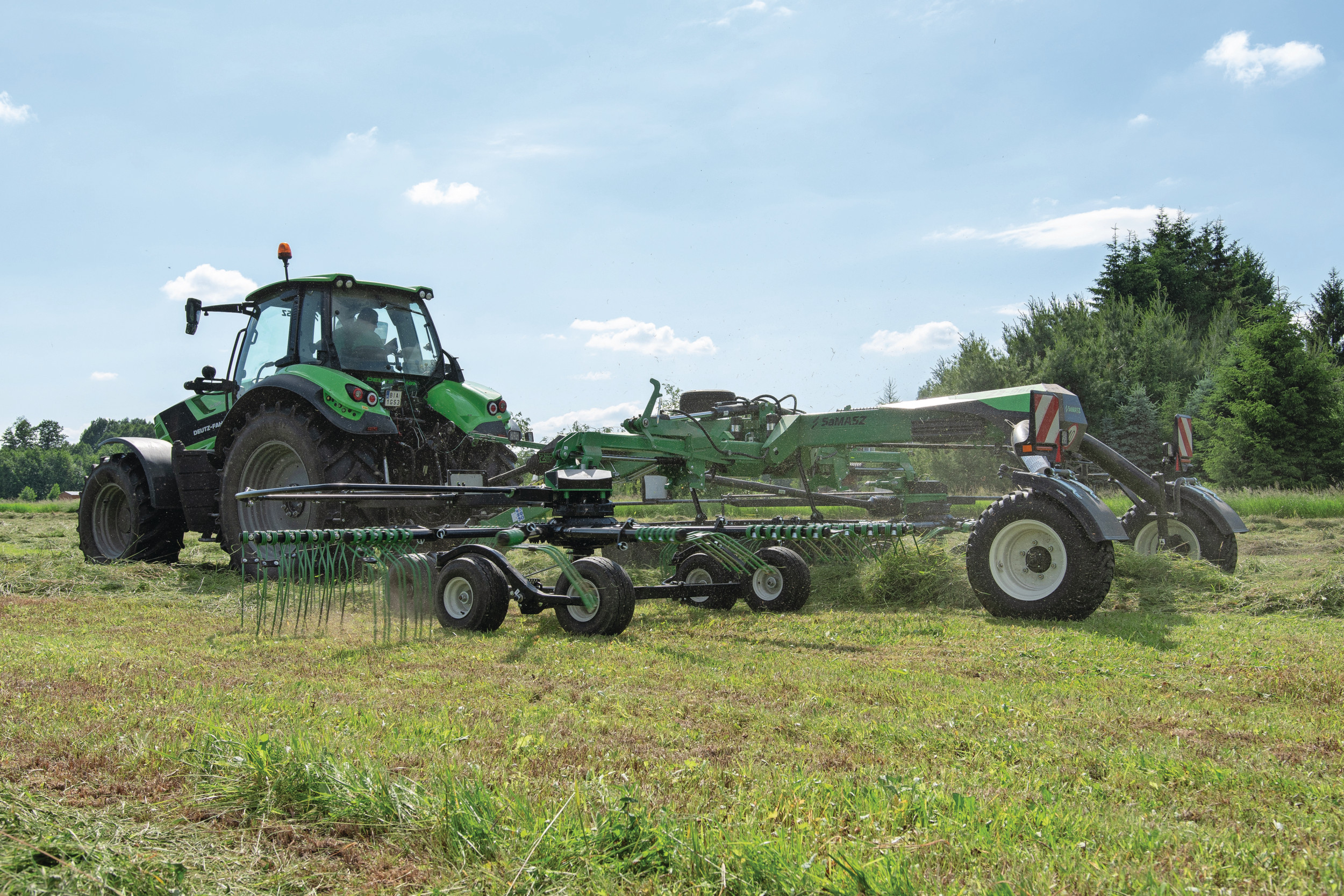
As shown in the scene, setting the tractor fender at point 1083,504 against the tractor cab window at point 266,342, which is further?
the tractor cab window at point 266,342

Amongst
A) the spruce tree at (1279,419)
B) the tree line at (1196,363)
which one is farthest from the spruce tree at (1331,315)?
the spruce tree at (1279,419)

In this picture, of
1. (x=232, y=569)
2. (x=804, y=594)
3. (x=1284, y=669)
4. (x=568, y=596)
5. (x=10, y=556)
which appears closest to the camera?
(x=1284, y=669)

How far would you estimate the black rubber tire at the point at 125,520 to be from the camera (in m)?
9.21

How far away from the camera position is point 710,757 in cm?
281

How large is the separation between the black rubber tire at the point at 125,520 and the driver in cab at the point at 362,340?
101 inches

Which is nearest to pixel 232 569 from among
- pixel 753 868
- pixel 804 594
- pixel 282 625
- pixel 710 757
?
pixel 282 625

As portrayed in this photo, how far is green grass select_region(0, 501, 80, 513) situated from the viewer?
64.4 ft

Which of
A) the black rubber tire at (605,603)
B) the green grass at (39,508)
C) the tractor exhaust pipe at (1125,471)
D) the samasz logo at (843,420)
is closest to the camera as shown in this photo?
the black rubber tire at (605,603)

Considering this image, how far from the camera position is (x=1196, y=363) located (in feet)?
87.6

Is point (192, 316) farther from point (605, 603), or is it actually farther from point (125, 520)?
point (605, 603)

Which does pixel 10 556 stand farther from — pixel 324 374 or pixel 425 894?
pixel 425 894

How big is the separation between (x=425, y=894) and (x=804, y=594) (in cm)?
481

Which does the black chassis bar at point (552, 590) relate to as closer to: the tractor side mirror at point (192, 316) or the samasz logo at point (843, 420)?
the samasz logo at point (843, 420)

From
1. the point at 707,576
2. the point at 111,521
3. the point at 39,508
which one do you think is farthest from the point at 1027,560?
the point at 39,508
